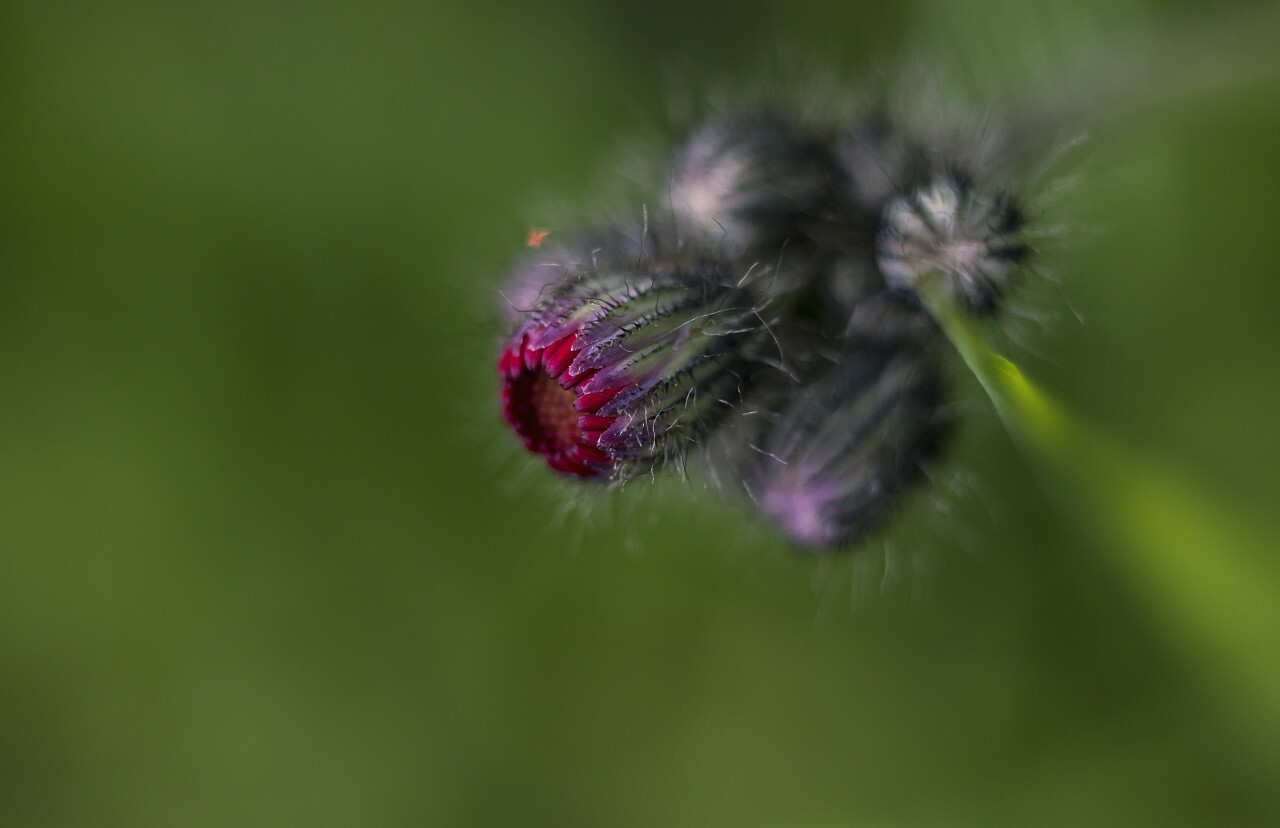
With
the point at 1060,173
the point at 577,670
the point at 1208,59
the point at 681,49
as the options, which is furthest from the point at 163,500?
the point at 1208,59

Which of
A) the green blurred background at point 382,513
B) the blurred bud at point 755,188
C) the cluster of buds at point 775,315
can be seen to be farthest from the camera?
the green blurred background at point 382,513

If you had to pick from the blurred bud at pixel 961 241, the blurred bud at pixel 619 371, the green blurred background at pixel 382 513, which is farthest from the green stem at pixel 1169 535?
the green blurred background at pixel 382 513

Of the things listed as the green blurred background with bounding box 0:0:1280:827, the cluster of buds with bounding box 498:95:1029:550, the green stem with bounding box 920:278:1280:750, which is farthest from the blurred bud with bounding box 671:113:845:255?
the green blurred background with bounding box 0:0:1280:827

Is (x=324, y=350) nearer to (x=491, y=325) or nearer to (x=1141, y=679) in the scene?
(x=491, y=325)

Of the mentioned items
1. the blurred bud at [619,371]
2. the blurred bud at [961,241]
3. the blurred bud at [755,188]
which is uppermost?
the blurred bud at [755,188]

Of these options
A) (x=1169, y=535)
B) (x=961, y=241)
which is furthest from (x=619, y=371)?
(x=1169, y=535)

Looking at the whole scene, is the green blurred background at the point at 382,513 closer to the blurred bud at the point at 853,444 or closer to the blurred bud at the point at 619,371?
the blurred bud at the point at 853,444

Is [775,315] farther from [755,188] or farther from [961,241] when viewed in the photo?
[961,241]
